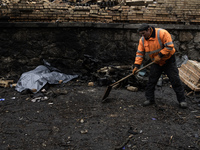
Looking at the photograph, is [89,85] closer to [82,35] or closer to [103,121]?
[82,35]

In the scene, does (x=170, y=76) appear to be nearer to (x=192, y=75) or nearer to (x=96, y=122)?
(x=192, y=75)

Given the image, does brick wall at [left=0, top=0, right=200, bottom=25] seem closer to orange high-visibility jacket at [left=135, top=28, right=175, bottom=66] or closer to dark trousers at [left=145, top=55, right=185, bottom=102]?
orange high-visibility jacket at [left=135, top=28, right=175, bottom=66]

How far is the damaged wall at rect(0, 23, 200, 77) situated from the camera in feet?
20.4

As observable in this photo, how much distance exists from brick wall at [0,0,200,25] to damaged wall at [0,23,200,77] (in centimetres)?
27

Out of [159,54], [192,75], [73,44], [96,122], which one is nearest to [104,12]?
[73,44]

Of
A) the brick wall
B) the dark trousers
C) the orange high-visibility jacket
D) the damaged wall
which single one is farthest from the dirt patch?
the brick wall

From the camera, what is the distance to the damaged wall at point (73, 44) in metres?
6.21

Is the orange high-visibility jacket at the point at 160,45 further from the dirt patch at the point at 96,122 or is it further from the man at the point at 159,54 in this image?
the dirt patch at the point at 96,122

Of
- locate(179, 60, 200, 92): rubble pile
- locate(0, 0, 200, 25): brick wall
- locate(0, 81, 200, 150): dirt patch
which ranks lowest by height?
locate(0, 81, 200, 150): dirt patch

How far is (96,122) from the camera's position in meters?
3.64

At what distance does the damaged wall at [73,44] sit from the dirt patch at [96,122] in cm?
162

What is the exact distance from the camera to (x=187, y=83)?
5281mm

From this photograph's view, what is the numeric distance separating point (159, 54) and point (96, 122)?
6.08ft

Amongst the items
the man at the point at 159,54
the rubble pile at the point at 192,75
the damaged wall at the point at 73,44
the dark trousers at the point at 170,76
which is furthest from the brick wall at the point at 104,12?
the dark trousers at the point at 170,76
